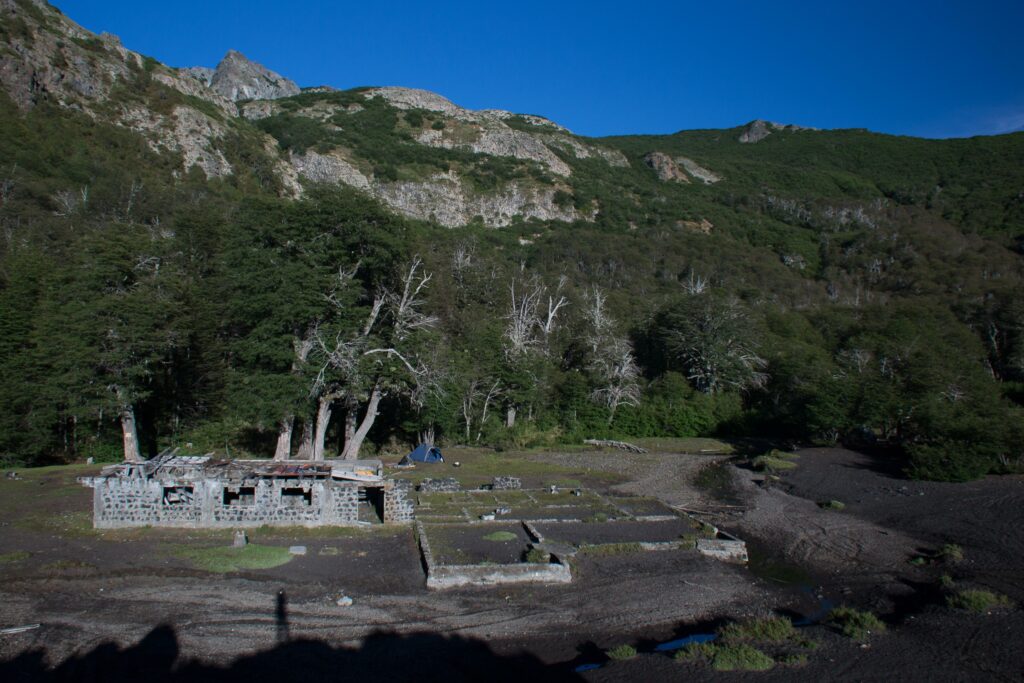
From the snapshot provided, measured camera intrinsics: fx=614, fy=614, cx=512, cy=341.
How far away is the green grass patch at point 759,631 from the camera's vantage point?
1180 cm

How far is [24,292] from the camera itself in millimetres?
31172

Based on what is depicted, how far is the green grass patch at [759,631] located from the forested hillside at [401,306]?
1804 centimetres

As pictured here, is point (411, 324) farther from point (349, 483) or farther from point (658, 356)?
point (658, 356)

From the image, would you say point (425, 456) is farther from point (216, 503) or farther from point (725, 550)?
point (725, 550)

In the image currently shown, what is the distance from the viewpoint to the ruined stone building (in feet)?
58.3

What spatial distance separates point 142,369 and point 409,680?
23.2m

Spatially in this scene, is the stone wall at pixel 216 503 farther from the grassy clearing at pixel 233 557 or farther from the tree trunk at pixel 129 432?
the tree trunk at pixel 129 432

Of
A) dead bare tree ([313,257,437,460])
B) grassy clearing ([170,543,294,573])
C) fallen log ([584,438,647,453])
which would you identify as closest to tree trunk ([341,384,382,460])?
dead bare tree ([313,257,437,460])

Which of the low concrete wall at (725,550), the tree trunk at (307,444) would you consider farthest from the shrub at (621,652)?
the tree trunk at (307,444)

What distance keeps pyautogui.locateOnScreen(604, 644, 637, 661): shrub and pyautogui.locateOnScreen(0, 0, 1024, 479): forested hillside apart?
57.1ft

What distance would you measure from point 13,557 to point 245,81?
181733 mm

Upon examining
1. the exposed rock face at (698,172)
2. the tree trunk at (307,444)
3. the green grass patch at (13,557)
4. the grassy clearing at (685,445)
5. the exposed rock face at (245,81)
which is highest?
the exposed rock face at (245,81)

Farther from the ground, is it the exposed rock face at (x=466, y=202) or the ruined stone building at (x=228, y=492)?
the exposed rock face at (x=466, y=202)

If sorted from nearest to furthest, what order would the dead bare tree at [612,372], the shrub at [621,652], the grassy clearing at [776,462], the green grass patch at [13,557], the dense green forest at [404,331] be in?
the shrub at [621,652]
the green grass patch at [13,557]
the dense green forest at [404,331]
the grassy clearing at [776,462]
the dead bare tree at [612,372]
